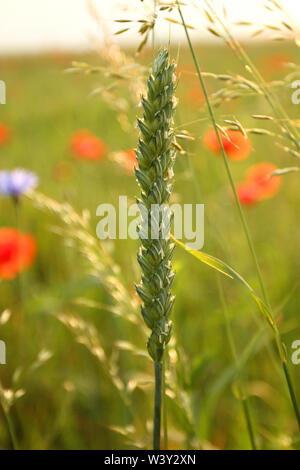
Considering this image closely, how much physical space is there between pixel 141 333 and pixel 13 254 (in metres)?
0.40

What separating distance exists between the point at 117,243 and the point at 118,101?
0.90 m

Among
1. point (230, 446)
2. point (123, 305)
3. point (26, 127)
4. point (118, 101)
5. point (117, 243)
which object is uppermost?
point (26, 127)

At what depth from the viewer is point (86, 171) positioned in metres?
2.67

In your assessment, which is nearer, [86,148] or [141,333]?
[141,333]

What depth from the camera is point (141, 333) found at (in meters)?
1.17

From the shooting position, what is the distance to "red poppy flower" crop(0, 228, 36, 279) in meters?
1.13

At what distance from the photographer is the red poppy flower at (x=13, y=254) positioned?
1129 millimetres

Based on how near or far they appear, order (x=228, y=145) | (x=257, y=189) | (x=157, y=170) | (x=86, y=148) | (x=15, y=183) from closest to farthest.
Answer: (x=157, y=170), (x=15, y=183), (x=257, y=189), (x=228, y=145), (x=86, y=148)

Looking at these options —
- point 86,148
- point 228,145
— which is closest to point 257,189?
point 228,145

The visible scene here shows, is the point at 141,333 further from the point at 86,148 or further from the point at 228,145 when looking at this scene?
the point at 86,148

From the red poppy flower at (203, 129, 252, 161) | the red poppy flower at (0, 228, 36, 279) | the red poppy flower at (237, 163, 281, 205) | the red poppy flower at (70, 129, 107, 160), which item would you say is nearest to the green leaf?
the red poppy flower at (0, 228, 36, 279)

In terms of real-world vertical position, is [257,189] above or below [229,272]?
above
